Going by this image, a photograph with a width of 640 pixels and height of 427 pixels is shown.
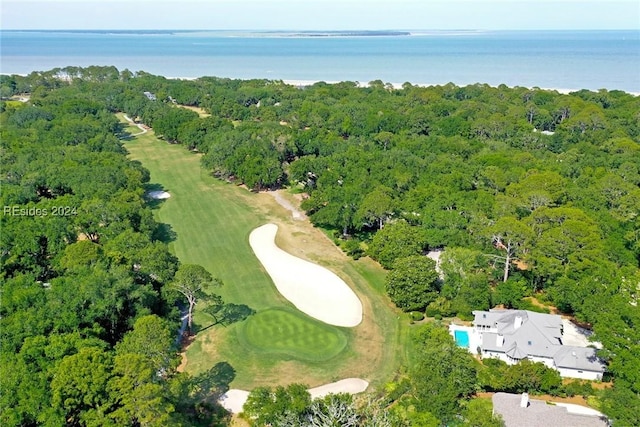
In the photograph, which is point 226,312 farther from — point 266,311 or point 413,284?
point 413,284

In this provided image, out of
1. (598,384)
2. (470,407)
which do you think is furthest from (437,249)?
(470,407)

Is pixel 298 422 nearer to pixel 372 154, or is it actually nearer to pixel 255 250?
pixel 255 250

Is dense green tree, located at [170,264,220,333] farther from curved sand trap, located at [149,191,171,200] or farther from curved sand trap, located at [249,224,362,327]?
curved sand trap, located at [149,191,171,200]

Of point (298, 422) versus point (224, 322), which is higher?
point (298, 422)

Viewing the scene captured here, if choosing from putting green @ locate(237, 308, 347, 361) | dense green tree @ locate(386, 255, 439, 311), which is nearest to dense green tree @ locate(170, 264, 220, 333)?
putting green @ locate(237, 308, 347, 361)

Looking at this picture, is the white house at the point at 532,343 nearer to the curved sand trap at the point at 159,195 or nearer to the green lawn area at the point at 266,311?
the green lawn area at the point at 266,311

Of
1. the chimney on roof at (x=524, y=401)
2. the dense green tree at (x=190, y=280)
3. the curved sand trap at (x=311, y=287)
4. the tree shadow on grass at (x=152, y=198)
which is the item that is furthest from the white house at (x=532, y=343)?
the tree shadow on grass at (x=152, y=198)
